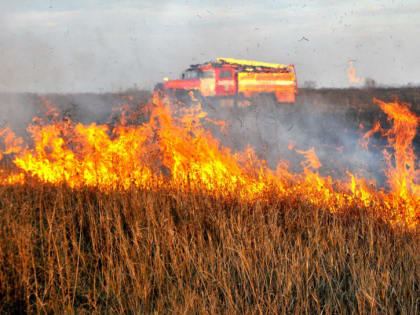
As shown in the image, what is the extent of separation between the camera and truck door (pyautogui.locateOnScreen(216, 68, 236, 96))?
17531 millimetres

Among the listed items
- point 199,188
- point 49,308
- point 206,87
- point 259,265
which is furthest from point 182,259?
point 206,87

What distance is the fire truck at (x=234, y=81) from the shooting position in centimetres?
1759

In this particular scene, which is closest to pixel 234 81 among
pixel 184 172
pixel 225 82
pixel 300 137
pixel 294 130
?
pixel 225 82

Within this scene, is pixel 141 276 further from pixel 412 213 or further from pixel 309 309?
pixel 412 213

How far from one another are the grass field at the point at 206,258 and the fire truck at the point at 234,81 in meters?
11.8

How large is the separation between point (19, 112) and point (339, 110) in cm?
1607

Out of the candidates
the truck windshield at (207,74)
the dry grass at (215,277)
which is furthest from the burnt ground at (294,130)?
the dry grass at (215,277)

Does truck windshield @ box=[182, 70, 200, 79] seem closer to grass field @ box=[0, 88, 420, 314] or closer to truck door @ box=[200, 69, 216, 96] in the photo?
truck door @ box=[200, 69, 216, 96]

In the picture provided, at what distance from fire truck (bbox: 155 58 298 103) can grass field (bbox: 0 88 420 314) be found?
38.8 ft

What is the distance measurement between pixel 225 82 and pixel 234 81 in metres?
0.38

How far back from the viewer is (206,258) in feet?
11.5

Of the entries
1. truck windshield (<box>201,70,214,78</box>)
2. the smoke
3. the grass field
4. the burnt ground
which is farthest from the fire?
truck windshield (<box>201,70,214,78</box>)

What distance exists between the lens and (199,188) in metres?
5.36

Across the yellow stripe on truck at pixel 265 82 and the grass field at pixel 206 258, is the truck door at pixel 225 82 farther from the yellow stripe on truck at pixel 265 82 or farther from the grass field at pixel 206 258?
the grass field at pixel 206 258
